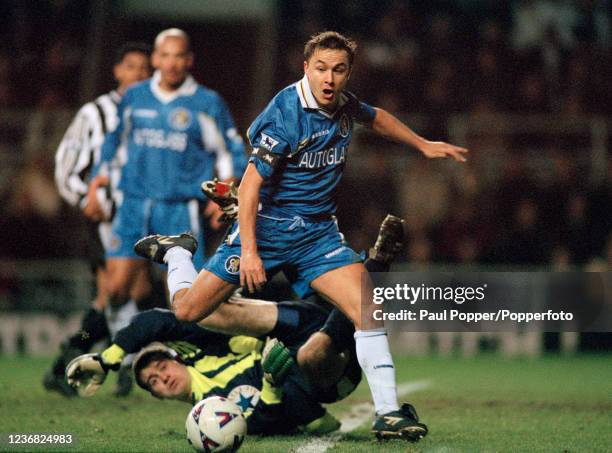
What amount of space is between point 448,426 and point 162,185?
2.93 m

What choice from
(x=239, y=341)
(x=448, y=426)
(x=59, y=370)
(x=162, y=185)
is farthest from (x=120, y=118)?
(x=448, y=426)

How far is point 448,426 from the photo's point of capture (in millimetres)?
6387

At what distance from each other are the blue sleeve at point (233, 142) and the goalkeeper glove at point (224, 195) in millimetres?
1804

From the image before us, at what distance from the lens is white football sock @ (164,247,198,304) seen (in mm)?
6316

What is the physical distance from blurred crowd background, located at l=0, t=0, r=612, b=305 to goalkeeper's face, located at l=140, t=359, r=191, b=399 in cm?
643

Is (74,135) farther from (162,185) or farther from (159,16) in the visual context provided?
(159,16)

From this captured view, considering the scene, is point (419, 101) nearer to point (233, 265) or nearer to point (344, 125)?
point (344, 125)

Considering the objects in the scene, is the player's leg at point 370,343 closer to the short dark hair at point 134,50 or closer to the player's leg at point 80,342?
the player's leg at point 80,342

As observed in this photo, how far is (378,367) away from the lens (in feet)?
18.7

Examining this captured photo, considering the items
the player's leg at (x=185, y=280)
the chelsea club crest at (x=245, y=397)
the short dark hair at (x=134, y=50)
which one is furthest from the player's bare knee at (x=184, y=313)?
the short dark hair at (x=134, y=50)

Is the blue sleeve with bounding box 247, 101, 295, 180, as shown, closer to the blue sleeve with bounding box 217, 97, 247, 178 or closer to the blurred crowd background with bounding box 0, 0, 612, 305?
the blue sleeve with bounding box 217, 97, 247, 178

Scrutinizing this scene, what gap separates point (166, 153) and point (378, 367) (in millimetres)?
3096

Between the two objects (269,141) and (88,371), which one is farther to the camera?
(88,371)

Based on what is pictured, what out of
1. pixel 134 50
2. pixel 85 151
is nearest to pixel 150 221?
pixel 85 151
